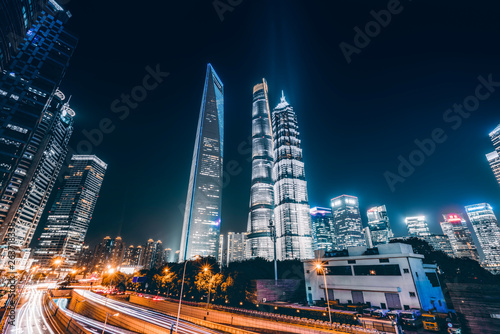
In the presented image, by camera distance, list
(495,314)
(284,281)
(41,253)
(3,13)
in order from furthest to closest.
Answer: (41,253), (284,281), (3,13), (495,314)

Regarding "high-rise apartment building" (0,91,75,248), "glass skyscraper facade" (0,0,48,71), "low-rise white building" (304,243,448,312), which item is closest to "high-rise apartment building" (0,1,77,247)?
"glass skyscraper facade" (0,0,48,71)

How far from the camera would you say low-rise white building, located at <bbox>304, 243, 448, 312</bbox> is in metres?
41.7

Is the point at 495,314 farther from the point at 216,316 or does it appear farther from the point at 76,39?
the point at 76,39

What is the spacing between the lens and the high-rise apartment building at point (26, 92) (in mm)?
70800

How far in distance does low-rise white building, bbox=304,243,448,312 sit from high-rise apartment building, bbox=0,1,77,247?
92895mm

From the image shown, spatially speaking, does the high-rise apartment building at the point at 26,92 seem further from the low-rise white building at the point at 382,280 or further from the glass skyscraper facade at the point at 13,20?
the low-rise white building at the point at 382,280

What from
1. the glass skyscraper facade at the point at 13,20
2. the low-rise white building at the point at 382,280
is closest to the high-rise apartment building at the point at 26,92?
the glass skyscraper facade at the point at 13,20

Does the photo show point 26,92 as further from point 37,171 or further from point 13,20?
point 37,171

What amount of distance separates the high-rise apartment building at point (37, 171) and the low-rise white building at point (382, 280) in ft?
339

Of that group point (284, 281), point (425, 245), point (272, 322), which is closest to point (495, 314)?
point (272, 322)

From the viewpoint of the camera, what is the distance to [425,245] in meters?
70.2

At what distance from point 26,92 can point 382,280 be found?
133 meters

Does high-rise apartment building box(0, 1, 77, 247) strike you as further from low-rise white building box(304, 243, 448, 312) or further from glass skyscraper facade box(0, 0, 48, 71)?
low-rise white building box(304, 243, 448, 312)

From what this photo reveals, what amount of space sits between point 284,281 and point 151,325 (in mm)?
34276
